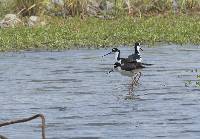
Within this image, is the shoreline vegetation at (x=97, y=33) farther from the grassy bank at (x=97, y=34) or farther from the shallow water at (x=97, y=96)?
the shallow water at (x=97, y=96)

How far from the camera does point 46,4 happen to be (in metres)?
38.6

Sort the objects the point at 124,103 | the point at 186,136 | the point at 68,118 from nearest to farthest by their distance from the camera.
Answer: the point at 186,136 < the point at 68,118 < the point at 124,103

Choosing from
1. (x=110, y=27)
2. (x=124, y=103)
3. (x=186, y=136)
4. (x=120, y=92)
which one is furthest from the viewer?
(x=110, y=27)

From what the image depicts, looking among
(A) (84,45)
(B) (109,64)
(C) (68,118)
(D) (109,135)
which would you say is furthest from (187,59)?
(D) (109,135)

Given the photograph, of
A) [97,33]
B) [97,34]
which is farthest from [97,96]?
[97,33]

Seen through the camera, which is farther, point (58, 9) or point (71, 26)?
point (58, 9)

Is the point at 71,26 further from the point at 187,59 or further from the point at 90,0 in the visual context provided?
the point at 187,59

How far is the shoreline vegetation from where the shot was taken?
30.7m

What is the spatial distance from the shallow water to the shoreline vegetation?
4.95ft

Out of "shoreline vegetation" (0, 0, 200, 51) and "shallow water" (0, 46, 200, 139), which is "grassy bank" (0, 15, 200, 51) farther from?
"shallow water" (0, 46, 200, 139)

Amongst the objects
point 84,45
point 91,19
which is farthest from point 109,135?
point 91,19

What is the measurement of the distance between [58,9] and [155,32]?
823 cm

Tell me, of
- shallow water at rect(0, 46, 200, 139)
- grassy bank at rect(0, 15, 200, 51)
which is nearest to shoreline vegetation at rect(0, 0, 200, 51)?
grassy bank at rect(0, 15, 200, 51)

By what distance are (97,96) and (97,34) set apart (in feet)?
43.9
